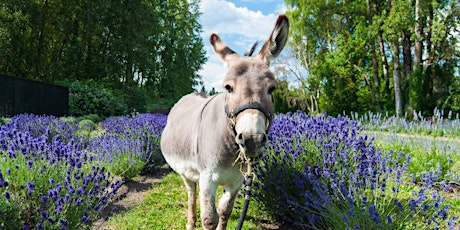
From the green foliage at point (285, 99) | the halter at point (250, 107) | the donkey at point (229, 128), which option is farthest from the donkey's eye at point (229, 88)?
the green foliage at point (285, 99)

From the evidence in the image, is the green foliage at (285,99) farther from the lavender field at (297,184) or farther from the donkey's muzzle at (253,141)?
the donkey's muzzle at (253,141)

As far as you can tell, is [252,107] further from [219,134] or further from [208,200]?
[208,200]

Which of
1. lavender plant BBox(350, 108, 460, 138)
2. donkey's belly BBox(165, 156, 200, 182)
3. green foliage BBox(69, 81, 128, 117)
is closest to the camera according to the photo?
donkey's belly BBox(165, 156, 200, 182)

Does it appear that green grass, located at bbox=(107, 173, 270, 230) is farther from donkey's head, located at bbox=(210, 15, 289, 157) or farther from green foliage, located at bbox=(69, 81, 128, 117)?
green foliage, located at bbox=(69, 81, 128, 117)

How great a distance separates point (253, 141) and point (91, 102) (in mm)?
16486

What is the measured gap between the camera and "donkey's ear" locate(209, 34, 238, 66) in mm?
2506

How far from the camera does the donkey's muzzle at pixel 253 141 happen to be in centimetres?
185

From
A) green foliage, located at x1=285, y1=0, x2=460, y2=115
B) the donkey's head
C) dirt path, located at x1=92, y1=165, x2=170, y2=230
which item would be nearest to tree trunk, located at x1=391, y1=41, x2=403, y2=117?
green foliage, located at x1=285, y1=0, x2=460, y2=115

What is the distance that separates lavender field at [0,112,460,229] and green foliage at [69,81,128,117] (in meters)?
11.8

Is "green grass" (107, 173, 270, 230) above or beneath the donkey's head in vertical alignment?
beneath

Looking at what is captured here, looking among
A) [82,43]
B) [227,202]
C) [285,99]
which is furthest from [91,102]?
[285,99]

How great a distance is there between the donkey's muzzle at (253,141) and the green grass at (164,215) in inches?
77.6

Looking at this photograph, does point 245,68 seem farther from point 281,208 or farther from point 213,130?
point 281,208

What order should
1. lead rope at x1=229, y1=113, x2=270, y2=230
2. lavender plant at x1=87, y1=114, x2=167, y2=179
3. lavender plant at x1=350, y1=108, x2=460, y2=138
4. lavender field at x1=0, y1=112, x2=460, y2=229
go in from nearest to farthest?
lead rope at x1=229, y1=113, x2=270, y2=230 → lavender field at x1=0, y1=112, x2=460, y2=229 → lavender plant at x1=87, y1=114, x2=167, y2=179 → lavender plant at x1=350, y1=108, x2=460, y2=138
